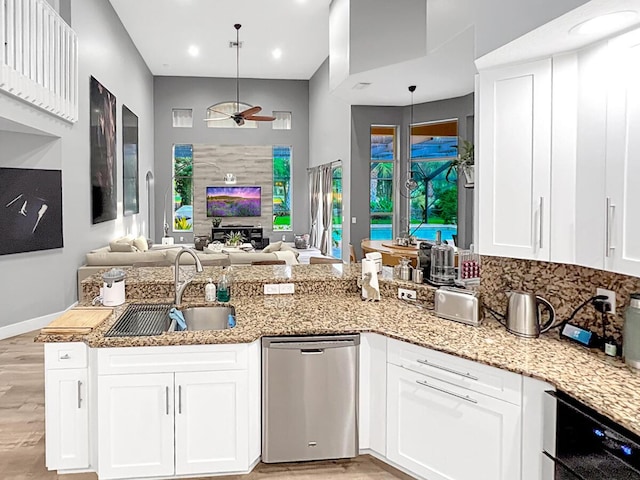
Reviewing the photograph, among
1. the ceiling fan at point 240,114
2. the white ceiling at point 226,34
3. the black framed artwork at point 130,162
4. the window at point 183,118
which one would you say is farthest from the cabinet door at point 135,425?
the window at point 183,118

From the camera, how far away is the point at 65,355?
2.59 metres

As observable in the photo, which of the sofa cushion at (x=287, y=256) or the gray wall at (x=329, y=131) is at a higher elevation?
the gray wall at (x=329, y=131)

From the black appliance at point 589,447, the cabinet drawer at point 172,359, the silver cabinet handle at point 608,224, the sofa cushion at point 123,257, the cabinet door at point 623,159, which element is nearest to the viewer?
the black appliance at point 589,447

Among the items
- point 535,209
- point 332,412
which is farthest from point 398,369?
point 535,209

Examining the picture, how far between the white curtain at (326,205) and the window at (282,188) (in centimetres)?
198

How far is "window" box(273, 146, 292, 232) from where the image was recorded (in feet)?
45.9

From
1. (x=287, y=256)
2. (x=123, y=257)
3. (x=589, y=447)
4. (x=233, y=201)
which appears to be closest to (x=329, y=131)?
(x=233, y=201)

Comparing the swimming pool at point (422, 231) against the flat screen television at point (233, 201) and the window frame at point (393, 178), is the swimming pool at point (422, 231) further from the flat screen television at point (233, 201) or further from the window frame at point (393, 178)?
the flat screen television at point (233, 201)

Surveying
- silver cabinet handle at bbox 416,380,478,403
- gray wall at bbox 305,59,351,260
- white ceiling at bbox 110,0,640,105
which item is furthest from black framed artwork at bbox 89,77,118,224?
silver cabinet handle at bbox 416,380,478,403

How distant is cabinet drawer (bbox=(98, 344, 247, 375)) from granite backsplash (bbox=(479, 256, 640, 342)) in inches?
57.6

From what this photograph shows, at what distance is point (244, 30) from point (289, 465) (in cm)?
850

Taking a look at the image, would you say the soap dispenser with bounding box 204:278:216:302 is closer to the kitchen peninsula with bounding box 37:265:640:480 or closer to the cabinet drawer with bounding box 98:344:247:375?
the kitchen peninsula with bounding box 37:265:640:480

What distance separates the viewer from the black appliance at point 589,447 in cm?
165

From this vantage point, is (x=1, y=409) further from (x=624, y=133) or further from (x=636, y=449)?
(x=624, y=133)
